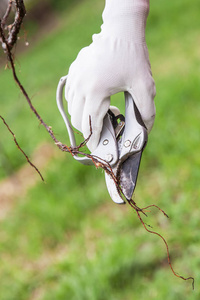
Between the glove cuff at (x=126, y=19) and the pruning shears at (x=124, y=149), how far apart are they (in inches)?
9.1

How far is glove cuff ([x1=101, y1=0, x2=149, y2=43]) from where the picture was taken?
5.80ft

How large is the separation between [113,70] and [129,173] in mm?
395

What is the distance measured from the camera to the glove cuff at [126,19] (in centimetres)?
177

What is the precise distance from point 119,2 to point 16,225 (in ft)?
8.51

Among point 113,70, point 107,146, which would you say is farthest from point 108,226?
point 113,70

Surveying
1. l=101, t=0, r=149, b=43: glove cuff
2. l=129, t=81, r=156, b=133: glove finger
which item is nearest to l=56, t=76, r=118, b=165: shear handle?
l=129, t=81, r=156, b=133: glove finger

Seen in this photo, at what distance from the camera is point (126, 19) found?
1.77 meters

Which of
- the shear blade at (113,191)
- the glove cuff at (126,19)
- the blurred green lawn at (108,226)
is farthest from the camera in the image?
the blurred green lawn at (108,226)

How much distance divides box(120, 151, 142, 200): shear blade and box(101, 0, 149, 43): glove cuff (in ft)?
1.54

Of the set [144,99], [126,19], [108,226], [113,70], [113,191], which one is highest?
[126,19]

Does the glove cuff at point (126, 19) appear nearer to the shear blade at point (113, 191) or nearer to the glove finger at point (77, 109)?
the glove finger at point (77, 109)

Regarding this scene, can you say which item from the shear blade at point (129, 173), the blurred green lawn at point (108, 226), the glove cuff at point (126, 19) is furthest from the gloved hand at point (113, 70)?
the blurred green lawn at point (108, 226)

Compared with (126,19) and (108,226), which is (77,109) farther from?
(108,226)

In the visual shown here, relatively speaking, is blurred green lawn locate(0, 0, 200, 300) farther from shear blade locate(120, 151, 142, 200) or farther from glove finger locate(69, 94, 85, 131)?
shear blade locate(120, 151, 142, 200)
